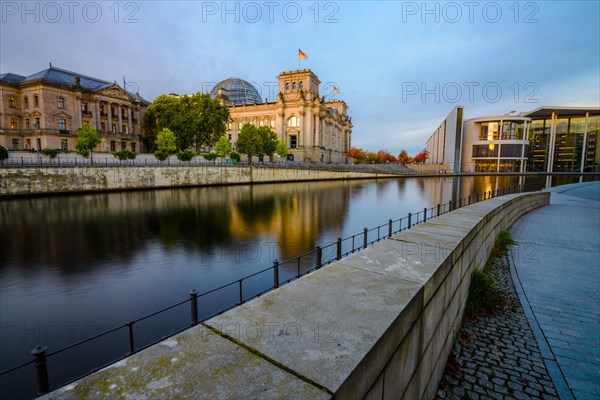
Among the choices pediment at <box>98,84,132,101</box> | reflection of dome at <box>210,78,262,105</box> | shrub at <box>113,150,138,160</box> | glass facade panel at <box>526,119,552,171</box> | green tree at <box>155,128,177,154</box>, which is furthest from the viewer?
reflection of dome at <box>210,78,262,105</box>

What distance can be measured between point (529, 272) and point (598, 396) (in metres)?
6.13

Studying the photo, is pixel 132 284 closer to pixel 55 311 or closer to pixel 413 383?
pixel 55 311

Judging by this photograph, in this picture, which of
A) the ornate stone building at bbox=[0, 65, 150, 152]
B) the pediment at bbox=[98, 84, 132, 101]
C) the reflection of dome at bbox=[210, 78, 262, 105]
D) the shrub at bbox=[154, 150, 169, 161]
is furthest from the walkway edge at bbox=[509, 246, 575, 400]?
the reflection of dome at bbox=[210, 78, 262, 105]

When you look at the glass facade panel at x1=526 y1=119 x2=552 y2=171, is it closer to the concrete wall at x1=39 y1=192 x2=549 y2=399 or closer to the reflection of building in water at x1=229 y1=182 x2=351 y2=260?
the reflection of building in water at x1=229 y1=182 x2=351 y2=260

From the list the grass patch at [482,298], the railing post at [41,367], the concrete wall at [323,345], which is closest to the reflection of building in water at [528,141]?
the grass patch at [482,298]

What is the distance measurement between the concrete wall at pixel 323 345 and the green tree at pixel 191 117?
60.7m

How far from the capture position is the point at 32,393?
5.72m

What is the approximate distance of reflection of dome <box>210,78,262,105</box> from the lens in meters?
108

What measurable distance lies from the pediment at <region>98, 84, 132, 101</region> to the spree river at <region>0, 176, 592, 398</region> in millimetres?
45308

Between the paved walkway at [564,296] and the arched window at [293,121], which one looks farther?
the arched window at [293,121]

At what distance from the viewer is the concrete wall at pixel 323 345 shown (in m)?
2.49

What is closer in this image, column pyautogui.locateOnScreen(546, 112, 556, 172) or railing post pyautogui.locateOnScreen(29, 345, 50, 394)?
railing post pyautogui.locateOnScreen(29, 345, 50, 394)

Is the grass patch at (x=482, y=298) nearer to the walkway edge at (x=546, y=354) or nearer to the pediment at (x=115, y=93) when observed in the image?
the walkway edge at (x=546, y=354)

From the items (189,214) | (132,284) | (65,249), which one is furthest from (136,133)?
(132,284)
